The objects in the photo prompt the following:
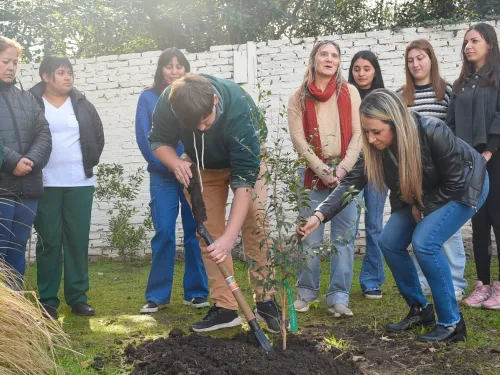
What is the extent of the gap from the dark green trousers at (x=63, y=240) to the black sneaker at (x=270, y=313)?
1.64 meters

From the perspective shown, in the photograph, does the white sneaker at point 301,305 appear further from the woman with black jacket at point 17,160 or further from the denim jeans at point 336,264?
the woman with black jacket at point 17,160

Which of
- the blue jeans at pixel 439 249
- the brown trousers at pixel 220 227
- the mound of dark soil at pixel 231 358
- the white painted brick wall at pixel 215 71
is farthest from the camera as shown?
the white painted brick wall at pixel 215 71

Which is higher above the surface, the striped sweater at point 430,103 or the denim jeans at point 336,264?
the striped sweater at point 430,103

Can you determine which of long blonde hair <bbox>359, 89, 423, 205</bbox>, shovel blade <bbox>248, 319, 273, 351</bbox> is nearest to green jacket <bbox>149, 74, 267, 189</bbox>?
long blonde hair <bbox>359, 89, 423, 205</bbox>

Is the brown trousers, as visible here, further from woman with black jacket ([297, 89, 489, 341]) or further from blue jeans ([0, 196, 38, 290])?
blue jeans ([0, 196, 38, 290])

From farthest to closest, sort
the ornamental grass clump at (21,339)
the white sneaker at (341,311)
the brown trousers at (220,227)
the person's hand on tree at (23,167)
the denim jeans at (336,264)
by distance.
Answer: the denim jeans at (336,264), the white sneaker at (341,311), the person's hand on tree at (23,167), the brown trousers at (220,227), the ornamental grass clump at (21,339)

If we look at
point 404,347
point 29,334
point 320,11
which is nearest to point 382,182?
point 404,347

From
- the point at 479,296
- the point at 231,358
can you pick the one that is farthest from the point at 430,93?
the point at 231,358

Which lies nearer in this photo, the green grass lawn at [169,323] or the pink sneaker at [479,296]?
the green grass lawn at [169,323]

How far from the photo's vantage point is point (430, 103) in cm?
505

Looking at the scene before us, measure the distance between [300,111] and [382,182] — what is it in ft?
4.19

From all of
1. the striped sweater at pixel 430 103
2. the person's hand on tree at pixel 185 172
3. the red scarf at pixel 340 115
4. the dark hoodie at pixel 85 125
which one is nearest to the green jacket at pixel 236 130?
the person's hand on tree at pixel 185 172

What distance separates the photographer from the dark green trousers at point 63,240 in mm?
4809

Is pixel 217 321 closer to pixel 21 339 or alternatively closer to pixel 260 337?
pixel 260 337
